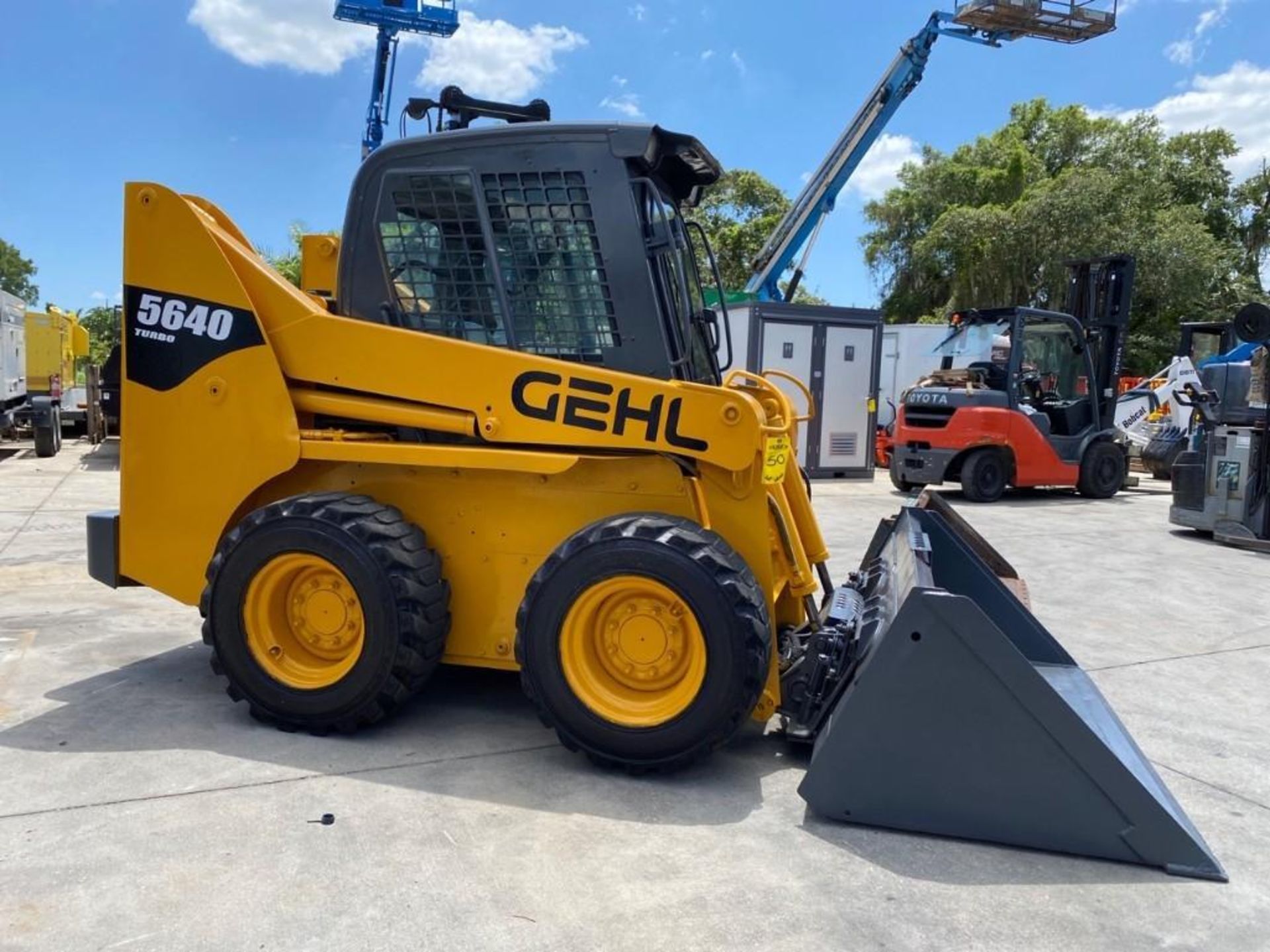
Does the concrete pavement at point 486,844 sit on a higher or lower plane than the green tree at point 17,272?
lower

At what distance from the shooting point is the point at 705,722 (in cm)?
345

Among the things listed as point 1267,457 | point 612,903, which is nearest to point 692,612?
point 612,903

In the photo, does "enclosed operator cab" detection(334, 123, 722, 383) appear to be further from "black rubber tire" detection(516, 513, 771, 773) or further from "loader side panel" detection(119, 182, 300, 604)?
"black rubber tire" detection(516, 513, 771, 773)

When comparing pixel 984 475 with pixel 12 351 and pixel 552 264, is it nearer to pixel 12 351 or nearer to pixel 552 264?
pixel 552 264

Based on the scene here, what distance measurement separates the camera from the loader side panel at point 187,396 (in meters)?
4.04

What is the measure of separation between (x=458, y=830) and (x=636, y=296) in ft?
7.22

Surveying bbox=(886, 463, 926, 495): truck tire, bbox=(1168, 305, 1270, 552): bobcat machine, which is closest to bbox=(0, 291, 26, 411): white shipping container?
bbox=(886, 463, 926, 495): truck tire

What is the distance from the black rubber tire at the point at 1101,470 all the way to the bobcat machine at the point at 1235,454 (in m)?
3.13

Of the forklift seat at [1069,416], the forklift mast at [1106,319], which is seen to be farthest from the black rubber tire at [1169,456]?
the forklift seat at [1069,416]

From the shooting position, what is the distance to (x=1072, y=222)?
90.1 feet

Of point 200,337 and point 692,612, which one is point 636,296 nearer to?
point 692,612

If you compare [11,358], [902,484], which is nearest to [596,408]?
[902,484]

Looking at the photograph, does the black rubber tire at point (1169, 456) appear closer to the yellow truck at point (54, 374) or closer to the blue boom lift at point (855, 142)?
the blue boom lift at point (855, 142)

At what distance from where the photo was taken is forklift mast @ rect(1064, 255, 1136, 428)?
13.9 m
